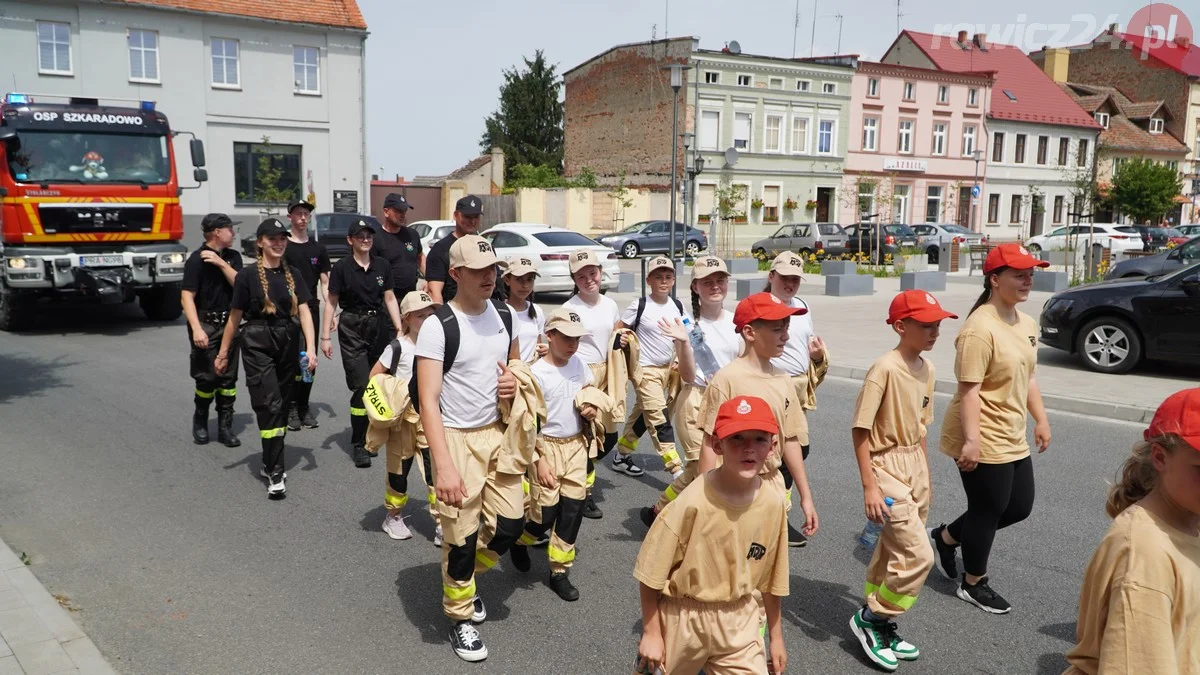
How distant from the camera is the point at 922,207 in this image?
52.6 metres

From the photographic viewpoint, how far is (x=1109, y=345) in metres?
11.5

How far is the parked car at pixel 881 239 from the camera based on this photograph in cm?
3291

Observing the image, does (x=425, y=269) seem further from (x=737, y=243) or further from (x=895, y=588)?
(x=737, y=243)

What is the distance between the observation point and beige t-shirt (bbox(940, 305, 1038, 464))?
14.5 feet

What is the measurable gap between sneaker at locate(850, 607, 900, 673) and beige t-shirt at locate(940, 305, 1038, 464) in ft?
3.19

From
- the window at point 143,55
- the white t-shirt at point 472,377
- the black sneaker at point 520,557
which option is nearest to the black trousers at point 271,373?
the black sneaker at point 520,557

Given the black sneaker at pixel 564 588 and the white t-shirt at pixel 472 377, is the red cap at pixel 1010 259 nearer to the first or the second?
the white t-shirt at pixel 472 377

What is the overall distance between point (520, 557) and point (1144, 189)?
56.4m

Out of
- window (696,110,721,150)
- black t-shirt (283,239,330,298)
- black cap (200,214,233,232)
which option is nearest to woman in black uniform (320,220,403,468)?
black t-shirt (283,239,330,298)

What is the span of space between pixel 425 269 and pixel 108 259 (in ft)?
29.4

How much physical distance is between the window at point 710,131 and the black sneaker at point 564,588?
41839 mm

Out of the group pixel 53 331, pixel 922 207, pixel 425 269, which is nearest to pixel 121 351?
pixel 53 331

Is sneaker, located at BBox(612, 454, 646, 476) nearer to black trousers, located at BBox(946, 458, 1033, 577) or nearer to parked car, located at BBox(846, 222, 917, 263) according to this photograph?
black trousers, located at BBox(946, 458, 1033, 577)

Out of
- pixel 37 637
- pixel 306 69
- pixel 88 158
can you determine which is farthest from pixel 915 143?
pixel 37 637
